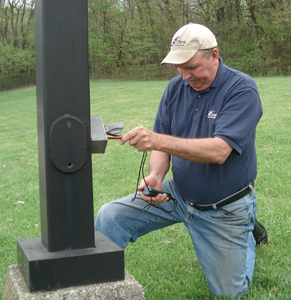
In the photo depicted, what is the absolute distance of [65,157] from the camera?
71.8 inches

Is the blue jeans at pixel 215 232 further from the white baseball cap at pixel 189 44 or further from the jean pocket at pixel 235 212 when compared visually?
the white baseball cap at pixel 189 44

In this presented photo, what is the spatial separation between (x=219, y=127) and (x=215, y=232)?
2.66 ft

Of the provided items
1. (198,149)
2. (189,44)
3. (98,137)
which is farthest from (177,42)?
(98,137)

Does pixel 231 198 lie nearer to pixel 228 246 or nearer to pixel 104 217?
pixel 228 246

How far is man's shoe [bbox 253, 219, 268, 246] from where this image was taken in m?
3.53

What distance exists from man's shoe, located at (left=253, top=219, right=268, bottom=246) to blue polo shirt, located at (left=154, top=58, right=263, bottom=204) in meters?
0.77

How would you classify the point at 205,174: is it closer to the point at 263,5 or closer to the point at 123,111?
the point at 123,111

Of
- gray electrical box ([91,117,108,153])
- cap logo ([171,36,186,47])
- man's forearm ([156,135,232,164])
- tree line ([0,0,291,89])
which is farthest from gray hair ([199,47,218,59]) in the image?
tree line ([0,0,291,89])

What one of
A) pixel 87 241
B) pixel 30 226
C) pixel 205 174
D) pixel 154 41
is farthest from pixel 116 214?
pixel 154 41

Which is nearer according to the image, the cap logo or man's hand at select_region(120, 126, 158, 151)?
man's hand at select_region(120, 126, 158, 151)

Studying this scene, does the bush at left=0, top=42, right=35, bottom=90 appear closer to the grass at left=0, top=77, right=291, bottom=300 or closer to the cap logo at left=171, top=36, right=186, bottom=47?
the grass at left=0, top=77, right=291, bottom=300

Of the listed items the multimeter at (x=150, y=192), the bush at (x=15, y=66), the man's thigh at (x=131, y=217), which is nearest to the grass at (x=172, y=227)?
the man's thigh at (x=131, y=217)

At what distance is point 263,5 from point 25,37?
26315 mm

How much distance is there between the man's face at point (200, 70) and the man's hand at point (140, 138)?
0.77m
